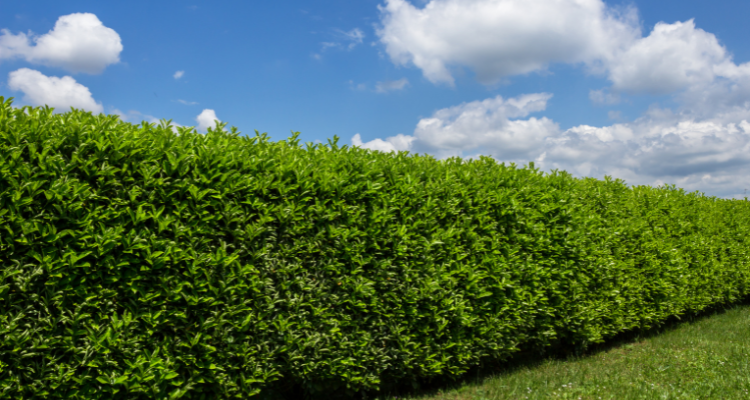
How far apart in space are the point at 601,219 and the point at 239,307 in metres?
6.63

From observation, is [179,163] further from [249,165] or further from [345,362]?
[345,362]

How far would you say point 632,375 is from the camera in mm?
6883

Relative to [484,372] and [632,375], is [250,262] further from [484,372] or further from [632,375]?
[632,375]

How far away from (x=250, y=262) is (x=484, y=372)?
163 inches

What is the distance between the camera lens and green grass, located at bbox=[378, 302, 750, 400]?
238 inches

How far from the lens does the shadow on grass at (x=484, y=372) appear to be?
223 inches

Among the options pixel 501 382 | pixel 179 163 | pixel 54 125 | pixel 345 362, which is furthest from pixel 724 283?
pixel 54 125

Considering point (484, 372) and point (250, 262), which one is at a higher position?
point (250, 262)

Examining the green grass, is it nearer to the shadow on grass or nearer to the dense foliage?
the shadow on grass

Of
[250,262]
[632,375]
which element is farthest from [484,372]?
[250,262]

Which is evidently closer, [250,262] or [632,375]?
[250,262]

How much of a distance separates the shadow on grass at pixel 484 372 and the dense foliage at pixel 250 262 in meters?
0.16

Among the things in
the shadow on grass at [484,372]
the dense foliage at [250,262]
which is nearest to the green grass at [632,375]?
the shadow on grass at [484,372]

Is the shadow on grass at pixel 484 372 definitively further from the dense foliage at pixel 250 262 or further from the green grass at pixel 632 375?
the dense foliage at pixel 250 262
